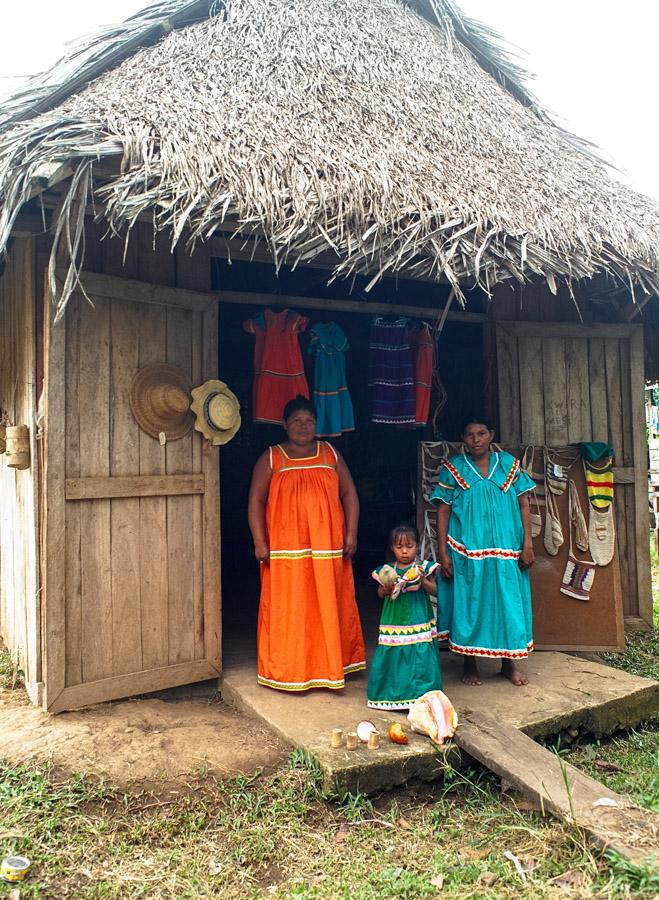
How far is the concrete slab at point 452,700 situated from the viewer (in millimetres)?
2971

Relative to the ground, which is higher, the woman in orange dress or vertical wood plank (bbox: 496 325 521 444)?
vertical wood plank (bbox: 496 325 521 444)

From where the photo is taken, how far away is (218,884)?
2420mm

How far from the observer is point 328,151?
3830mm

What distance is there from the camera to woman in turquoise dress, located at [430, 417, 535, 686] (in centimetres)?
390

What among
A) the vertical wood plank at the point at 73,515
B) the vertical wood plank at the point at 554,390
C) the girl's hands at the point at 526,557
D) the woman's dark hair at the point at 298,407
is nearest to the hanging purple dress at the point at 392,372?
the vertical wood plank at the point at 554,390

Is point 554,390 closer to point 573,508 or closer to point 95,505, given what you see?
point 573,508

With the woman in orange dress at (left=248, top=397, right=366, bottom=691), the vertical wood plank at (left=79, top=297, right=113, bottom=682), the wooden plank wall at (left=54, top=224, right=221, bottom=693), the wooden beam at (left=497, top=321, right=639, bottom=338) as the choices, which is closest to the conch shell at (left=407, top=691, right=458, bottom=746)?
the woman in orange dress at (left=248, top=397, right=366, bottom=691)

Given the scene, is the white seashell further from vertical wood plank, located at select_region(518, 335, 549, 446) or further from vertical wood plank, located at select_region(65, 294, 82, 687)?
vertical wood plank, located at select_region(518, 335, 549, 446)

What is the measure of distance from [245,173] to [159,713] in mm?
2815

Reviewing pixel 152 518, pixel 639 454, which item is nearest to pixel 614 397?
pixel 639 454

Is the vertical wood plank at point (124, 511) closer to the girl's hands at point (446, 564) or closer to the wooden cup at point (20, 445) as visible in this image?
the wooden cup at point (20, 445)

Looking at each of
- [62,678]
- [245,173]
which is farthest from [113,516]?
[245,173]

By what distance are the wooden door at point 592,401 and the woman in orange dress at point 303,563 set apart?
5.72ft

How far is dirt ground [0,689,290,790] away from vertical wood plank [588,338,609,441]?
3374 mm
